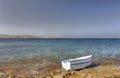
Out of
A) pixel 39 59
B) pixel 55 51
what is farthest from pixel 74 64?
pixel 55 51

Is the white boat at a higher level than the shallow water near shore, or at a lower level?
higher

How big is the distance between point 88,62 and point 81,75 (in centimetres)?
409

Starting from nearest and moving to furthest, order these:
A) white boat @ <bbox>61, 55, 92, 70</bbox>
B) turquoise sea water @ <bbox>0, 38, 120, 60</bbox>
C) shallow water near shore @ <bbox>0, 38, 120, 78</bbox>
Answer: shallow water near shore @ <bbox>0, 38, 120, 78</bbox> < white boat @ <bbox>61, 55, 92, 70</bbox> < turquoise sea water @ <bbox>0, 38, 120, 60</bbox>

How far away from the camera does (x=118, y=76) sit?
13.8 metres

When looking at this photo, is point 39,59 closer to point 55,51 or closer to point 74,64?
point 74,64

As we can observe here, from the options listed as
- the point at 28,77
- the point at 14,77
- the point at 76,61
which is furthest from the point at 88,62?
the point at 14,77

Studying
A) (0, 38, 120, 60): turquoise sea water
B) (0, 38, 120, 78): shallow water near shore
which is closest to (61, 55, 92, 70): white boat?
(0, 38, 120, 78): shallow water near shore

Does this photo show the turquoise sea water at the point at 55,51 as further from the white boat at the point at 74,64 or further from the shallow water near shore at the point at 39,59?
the white boat at the point at 74,64

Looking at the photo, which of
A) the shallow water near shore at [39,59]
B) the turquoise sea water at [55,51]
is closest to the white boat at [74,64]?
the shallow water near shore at [39,59]

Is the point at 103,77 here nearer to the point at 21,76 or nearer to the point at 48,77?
the point at 48,77

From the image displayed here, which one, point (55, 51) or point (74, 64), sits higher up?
point (74, 64)

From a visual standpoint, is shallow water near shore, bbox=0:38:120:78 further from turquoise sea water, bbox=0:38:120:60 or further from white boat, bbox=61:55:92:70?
white boat, bbox=61:55:92:70

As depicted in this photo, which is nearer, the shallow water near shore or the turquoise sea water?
the shallow water near shore

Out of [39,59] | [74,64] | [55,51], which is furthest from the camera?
[55,51]
